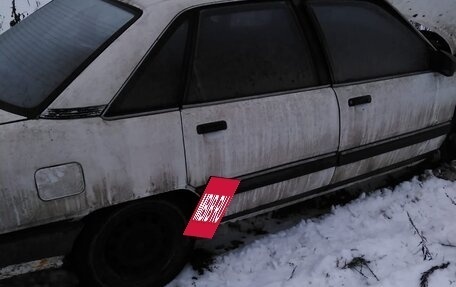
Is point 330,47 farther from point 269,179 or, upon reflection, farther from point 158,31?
point 158,31

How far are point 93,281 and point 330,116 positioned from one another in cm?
159

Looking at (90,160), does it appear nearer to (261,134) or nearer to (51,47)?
(51,47)

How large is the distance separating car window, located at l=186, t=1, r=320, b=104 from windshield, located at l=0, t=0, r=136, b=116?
0.43 meters

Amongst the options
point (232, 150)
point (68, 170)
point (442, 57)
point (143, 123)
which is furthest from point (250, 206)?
point (442, 57)

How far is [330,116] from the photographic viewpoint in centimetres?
298

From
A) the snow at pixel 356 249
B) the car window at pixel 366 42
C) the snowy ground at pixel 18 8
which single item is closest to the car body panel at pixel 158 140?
the car window at pixel 366 42

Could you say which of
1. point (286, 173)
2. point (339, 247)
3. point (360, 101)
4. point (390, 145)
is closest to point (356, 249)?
point (339, 247)

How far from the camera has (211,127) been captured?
255 cm

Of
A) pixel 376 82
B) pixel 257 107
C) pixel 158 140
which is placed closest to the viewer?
pixel 158 140

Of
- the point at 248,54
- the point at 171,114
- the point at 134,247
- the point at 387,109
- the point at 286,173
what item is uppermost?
the point at 248,54

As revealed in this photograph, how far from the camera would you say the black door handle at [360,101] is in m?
3.06

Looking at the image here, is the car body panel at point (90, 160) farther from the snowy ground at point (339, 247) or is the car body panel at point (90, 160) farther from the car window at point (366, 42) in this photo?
the car window at point (366, 42)

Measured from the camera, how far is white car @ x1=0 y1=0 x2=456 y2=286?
2244 millimetres

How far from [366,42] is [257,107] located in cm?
98
